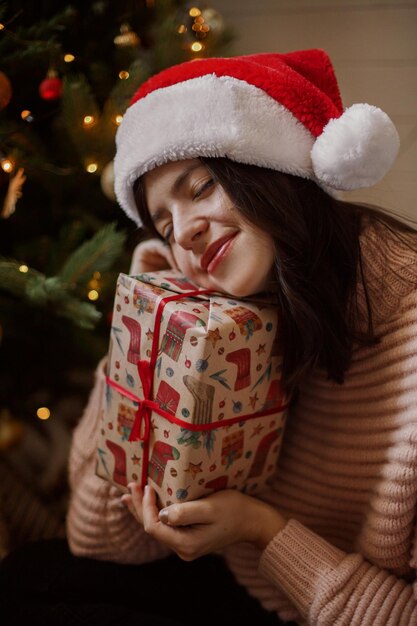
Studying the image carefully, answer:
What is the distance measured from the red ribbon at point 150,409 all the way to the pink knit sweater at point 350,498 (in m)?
0.12

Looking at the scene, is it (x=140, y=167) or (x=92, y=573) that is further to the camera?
(x=92, y=573)

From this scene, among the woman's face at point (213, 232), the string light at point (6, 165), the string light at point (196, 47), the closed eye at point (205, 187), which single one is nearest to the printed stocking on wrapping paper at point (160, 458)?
the woman's face at point (213, 232)

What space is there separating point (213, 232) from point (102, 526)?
1.68 feet

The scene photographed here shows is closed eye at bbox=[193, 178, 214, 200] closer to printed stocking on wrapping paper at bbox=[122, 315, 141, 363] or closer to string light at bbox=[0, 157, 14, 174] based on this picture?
printed stocking on wrapping paper at bbox=[122, 315, 141, 363]

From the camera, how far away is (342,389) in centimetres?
81

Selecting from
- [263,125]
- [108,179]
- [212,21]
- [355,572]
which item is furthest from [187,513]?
[212,21]

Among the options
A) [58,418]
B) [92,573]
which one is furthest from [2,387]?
[92,573]

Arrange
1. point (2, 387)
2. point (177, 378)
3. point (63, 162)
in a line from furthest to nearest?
point (2, 387), point (63, 162), point (177, 378)

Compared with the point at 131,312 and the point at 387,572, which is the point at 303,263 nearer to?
the point at 131,312

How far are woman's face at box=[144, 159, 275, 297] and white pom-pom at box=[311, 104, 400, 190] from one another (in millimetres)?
116

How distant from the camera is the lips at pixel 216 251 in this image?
28.3 inches

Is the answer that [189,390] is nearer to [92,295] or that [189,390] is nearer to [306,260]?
[306,260]

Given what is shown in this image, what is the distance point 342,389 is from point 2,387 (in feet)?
2.49

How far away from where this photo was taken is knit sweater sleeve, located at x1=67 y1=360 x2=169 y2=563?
0.88 m
